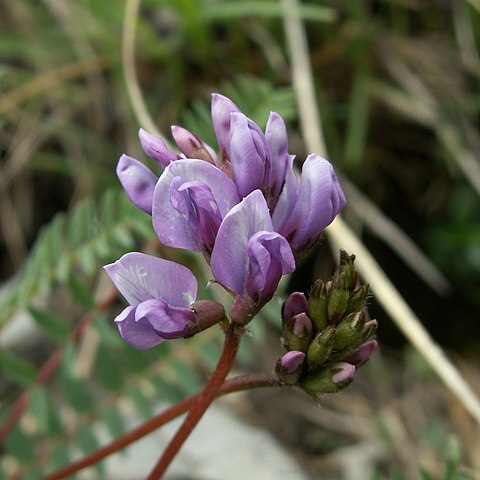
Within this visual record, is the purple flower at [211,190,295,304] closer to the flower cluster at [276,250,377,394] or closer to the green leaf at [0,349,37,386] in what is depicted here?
the flower cluster at [276,250,377,394]

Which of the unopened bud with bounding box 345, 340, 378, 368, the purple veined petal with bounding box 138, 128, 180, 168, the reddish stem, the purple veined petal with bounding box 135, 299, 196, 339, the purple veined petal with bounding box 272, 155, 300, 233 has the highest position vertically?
the purple veined petal with bounding box 138, 128, 180, 168

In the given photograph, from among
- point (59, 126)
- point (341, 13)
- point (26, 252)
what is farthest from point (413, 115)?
point (26, 252)

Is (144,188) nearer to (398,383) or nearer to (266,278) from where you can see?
(266,278)

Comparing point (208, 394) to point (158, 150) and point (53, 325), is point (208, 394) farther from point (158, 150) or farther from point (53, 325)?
point (53, 325)

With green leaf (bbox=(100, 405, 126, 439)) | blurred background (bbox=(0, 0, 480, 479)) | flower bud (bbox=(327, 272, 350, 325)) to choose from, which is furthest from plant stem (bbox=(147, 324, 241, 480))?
blurred background (bbox=(0, 0, 480, 479))

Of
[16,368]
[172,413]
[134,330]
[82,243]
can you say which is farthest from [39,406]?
[134,330]

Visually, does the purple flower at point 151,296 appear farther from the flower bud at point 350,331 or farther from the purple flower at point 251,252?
the flower bud at point 350,331

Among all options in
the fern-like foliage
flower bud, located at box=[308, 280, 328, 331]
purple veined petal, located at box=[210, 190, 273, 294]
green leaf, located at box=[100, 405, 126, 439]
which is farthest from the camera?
green leaf, located at box=[100, 405, 126, 439]
